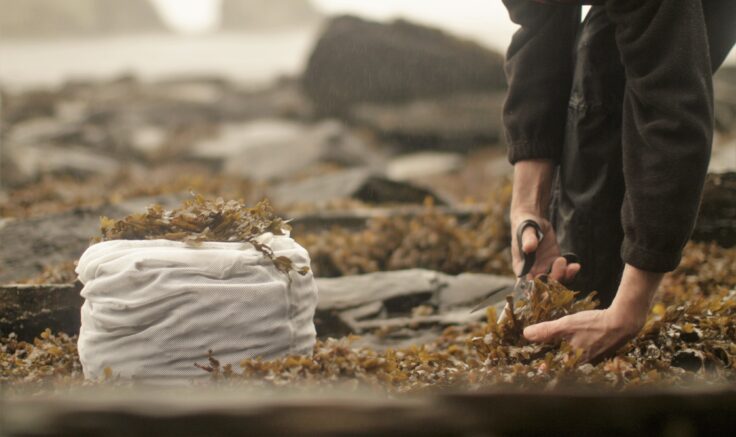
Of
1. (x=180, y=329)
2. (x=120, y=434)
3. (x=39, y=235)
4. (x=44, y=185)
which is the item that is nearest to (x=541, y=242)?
(x=180, y=329)

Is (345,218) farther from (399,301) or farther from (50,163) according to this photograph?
(50,163)

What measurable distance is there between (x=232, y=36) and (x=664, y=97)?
30.0m

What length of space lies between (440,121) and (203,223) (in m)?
12.1

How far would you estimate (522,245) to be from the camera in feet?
10.4

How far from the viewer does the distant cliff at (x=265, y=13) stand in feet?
111

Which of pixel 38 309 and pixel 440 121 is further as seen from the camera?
pixel 440 121

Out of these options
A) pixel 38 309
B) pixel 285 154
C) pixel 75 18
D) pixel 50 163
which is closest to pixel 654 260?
pixel 38 309

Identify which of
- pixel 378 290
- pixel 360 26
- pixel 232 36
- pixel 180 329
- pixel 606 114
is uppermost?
pixel 232 36

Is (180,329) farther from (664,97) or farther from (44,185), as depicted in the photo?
(44,185)

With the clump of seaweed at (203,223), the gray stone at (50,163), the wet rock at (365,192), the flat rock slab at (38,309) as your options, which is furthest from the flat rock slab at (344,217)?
the gray stone at (50,163)

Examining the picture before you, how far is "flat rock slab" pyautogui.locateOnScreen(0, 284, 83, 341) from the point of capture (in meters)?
3.52

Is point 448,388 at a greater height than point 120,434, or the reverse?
point 120,434

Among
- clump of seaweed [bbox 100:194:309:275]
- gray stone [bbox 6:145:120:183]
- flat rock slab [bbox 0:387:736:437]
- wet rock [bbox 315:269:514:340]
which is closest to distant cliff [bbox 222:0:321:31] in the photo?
gray stone [bbox 6:145:120:183]

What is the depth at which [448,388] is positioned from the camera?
2771 millimetres
